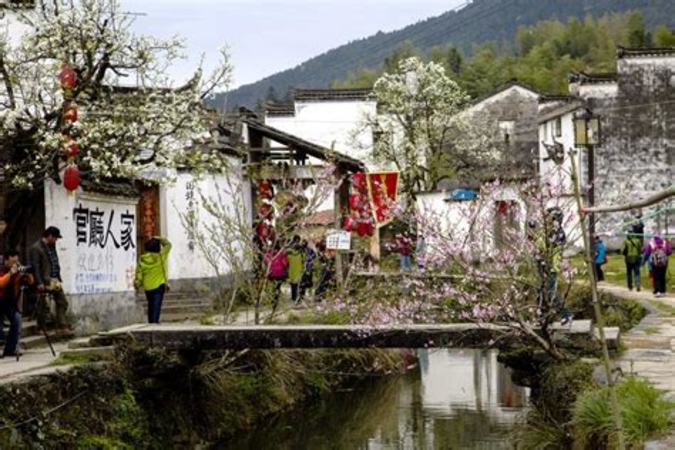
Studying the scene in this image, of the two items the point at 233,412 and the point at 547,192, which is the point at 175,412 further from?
the point at 547,192

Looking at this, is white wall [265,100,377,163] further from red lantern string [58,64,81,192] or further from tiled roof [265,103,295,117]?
red lantern string [58,64,81,192]

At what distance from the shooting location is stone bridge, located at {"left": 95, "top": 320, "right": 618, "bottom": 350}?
1458cm

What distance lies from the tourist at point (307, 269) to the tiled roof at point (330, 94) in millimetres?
32132

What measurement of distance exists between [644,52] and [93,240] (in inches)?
1301

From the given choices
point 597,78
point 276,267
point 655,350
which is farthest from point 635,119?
point 655,350

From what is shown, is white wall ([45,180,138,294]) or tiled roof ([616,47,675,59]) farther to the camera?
tiled roof ([616,47,675,59])

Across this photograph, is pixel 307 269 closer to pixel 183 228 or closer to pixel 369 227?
pixel 183 228

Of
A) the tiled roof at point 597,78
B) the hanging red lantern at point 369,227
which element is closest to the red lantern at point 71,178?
the hanging red lantern at point 369,227

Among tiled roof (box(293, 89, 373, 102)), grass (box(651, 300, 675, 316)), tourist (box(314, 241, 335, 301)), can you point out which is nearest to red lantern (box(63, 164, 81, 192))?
tourist (box(314, 241, 335, 301))

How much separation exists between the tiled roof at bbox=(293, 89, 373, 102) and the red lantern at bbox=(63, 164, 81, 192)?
3796 cm

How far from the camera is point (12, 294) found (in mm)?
15844

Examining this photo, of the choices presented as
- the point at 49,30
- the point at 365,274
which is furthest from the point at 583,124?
the point at 49,30

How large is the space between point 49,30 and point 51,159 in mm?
2236

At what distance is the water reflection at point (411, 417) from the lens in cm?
1769
